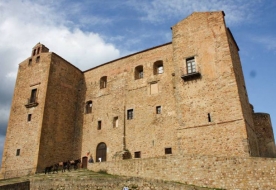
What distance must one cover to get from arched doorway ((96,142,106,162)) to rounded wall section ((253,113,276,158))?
12465 mm

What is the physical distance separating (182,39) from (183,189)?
39.4 ft

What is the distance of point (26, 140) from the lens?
74.6 ft

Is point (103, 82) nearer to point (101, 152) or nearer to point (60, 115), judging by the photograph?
point (60, 115)

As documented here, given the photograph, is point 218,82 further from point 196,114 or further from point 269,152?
point 269,152

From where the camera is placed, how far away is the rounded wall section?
18.9 meters

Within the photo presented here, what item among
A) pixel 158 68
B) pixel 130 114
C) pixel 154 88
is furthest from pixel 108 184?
pixel 158 68

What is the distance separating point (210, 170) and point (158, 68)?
11.7m

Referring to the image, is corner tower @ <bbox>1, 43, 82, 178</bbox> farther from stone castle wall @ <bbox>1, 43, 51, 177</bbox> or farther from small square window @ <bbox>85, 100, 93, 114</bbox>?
small square window @ <bbox>85, 100, 93, 114</bbox>

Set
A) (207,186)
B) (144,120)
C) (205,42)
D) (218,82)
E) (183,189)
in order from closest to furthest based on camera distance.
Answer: (183,189) < (207,186) < (218,82) < (205,42) < (144,120)

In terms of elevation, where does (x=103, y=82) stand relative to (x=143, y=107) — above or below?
above

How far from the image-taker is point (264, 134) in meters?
19.4

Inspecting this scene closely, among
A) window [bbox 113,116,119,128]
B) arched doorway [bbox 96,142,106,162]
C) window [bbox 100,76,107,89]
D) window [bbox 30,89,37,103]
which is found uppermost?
window [bbox 100,76,107,89]

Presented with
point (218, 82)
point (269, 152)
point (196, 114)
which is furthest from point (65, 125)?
point (269, 152)

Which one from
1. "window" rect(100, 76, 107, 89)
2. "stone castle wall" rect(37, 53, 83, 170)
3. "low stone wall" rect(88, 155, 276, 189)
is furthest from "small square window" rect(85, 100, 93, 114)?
"low stone wall" rect(88, 155, 276, 189)
